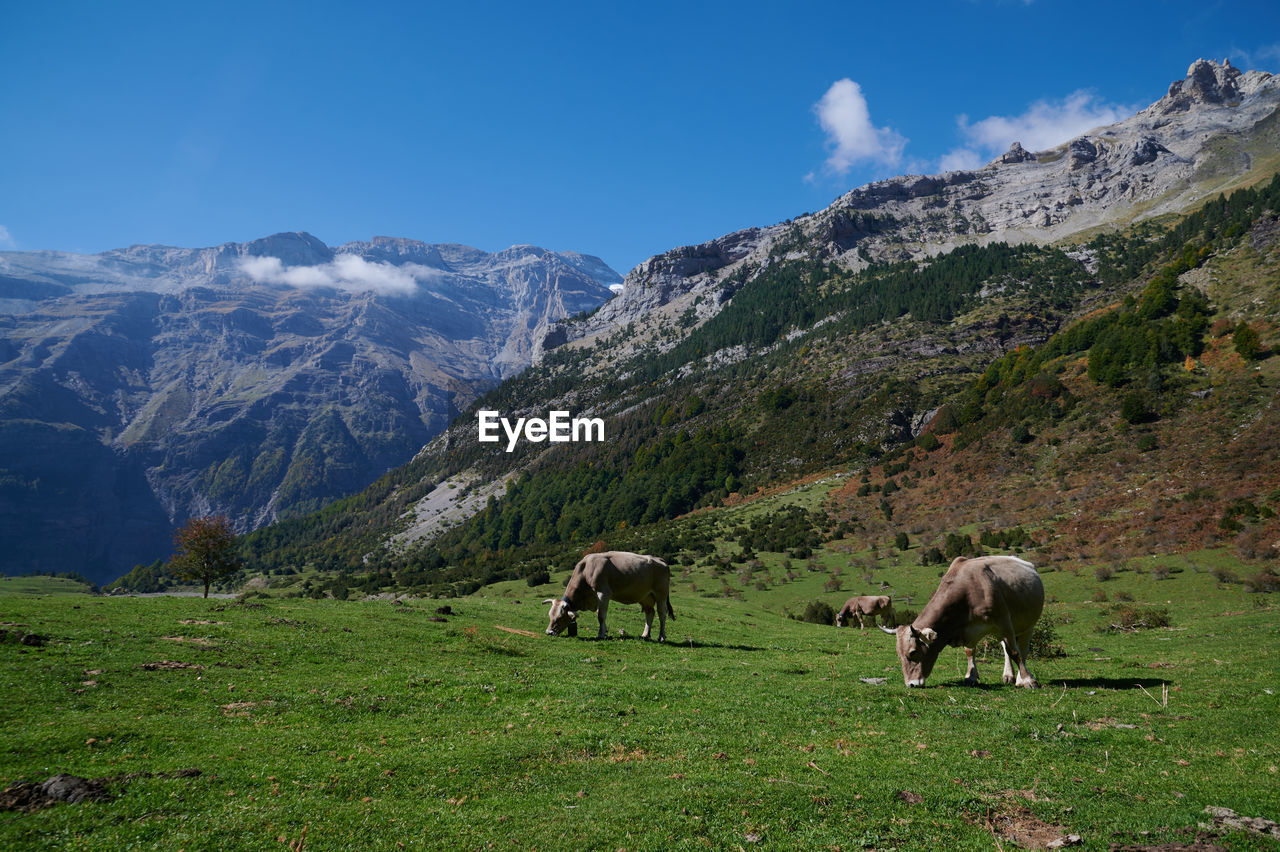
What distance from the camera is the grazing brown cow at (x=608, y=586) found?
2448 cm

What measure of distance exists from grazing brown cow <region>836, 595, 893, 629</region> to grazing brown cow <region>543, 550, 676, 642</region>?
63.3ft

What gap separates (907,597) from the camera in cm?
4581

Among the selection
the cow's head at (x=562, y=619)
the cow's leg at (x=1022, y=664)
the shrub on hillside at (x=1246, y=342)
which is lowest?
the cow's head at (x=562, y=619)

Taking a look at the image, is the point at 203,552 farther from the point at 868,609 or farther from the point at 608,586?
the point at 868,609

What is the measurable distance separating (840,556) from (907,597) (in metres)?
19.7

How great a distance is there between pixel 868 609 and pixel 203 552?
50684 mm

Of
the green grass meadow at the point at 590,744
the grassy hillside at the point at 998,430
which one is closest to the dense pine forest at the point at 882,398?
the grassy hillside at the point at 998,430

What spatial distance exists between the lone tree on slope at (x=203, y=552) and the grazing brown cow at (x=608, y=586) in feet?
114

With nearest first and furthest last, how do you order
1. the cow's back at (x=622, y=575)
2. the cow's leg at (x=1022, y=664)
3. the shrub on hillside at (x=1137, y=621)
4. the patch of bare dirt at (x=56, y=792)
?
the patch of bare dirt at (x=56, y=792) → the cow's leg at (x=1022, y=664) → the cow's back at (x=622, y=575) → the shrub on hillside at (x=1137, y=621)

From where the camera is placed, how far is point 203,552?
45.6 metres

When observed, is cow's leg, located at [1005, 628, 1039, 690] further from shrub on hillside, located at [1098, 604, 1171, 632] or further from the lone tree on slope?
the lone tree on slope

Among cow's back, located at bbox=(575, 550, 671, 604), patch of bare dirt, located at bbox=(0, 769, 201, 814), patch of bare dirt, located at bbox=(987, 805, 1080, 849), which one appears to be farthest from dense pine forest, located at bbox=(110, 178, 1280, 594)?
patch of bare dirt, located at bbox=(987, 805, 1080, 849)

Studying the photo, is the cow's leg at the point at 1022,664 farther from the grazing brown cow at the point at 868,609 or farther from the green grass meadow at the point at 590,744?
the grazing brown cow at the point at 868,609

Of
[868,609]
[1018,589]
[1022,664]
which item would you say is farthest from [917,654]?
[868,609]
